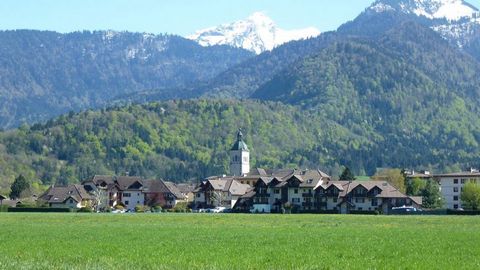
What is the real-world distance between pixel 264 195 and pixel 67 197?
122ft

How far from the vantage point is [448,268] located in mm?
32750

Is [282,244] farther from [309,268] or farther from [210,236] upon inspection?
[309,268]

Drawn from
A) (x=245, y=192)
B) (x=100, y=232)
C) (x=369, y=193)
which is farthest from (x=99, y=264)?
(x=245, y=192)

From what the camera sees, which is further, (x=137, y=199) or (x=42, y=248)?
(x=137, y=199)

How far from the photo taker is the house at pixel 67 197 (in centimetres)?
16475

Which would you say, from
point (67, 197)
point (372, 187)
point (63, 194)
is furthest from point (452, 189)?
point (63, 194)

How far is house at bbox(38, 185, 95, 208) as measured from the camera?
541 ft

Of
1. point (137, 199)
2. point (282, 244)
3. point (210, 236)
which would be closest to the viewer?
point (282, 244)

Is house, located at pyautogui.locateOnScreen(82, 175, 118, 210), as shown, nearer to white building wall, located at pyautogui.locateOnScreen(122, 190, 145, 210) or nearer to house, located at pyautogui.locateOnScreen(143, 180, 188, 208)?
white building wall, located at pyautogui.locateOnScreen(122, 190, 145, 210)

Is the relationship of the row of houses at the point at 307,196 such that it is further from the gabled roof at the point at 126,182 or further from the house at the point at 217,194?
the gabled roof at the point at 126,182

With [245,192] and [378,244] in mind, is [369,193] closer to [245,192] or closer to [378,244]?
[245,192]

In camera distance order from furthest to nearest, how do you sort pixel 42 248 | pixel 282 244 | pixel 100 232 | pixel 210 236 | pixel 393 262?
pixel 100 232 < pixel 210 236 < pixel 282 244 < pixel 42 248 < pixel 393 262

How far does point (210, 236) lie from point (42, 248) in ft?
43.2

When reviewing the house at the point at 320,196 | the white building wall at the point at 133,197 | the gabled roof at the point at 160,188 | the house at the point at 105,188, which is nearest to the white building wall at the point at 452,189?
the house at the point at 320,196
